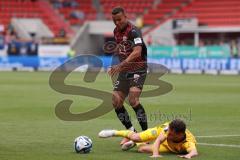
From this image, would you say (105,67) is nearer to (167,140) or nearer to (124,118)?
(124,118)

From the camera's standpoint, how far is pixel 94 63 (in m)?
44.9

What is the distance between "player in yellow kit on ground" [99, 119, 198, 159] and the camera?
10.2m

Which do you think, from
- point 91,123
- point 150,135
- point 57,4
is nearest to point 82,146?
point 150,135

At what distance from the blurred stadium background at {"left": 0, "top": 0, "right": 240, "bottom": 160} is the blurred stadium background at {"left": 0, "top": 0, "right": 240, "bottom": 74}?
0.25 feet

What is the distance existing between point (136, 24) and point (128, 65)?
44.3 meters

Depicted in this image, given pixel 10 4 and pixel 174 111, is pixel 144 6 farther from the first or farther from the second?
pixel 174 111

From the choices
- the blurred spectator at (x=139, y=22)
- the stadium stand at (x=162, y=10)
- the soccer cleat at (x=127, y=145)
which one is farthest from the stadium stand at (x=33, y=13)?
the soccer cleat at (x=127, y=145)

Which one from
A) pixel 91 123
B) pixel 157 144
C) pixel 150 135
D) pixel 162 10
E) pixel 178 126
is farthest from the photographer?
pixel 162 10

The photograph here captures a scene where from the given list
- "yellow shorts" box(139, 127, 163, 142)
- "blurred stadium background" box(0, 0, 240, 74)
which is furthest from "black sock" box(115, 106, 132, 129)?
"blurred stadium background" box(0, 0, 240, 74)

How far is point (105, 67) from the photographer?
4709 centimetres

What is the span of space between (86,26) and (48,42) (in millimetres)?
4194

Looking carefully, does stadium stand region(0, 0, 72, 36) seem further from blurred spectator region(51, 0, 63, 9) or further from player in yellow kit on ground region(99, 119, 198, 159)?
player in yellow kit on ground region(99, 119, 198, 159)

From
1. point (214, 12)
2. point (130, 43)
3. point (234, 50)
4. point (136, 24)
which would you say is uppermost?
point (130, 43)

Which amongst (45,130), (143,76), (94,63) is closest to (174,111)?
(45,130)
